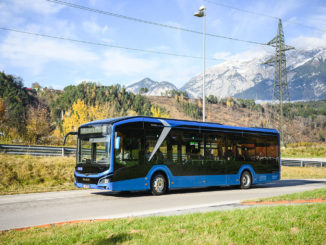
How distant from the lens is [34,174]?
709 inches

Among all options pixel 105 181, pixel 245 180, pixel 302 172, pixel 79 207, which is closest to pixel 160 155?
pixel 105 181

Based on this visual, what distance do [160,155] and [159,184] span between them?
1.19 m

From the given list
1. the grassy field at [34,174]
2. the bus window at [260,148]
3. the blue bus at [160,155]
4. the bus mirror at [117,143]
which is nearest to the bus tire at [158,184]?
the blue bus at [160,155]

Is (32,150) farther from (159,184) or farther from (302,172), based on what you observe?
(302,172)

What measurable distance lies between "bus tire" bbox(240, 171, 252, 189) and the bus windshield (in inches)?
336

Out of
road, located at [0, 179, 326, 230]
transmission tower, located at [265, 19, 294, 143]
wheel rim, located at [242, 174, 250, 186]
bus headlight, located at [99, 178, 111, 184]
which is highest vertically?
transmission tower, located at [265, 19, 294, 143]

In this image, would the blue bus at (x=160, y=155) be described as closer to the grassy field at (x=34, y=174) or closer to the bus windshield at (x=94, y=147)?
the bus windshield at (x=94, y=147)

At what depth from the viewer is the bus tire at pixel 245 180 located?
18503 mm

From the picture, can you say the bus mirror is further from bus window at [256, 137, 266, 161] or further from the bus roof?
bus window at [256, 137, 266, 161]

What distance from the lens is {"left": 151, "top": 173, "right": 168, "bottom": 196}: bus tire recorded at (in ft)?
46.4

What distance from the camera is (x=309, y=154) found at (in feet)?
205

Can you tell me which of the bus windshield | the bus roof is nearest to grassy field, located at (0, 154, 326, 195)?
the bus windshield

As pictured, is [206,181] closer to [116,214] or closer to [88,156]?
[88,156]

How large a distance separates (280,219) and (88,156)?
8136mm
